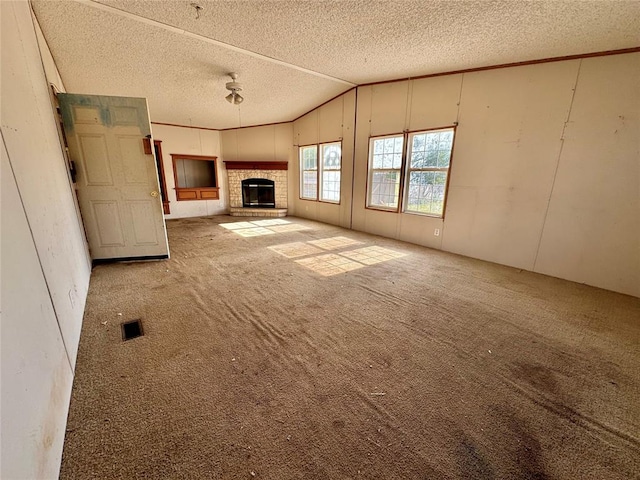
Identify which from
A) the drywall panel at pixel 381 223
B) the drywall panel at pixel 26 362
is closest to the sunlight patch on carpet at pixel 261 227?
the drywall panel at pixel 381 223

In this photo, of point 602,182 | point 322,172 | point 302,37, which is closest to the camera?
point 602,182

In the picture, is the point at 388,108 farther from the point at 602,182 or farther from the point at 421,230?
the point at 602,182

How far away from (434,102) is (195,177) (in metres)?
6.77

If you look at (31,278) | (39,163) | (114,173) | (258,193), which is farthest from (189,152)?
(31,278)

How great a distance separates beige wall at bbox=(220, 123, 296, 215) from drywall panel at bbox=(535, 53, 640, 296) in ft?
19.4

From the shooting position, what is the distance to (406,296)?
2.73 meters

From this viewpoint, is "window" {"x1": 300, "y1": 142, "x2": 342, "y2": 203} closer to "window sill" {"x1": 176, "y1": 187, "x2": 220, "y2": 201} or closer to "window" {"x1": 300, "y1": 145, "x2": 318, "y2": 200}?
"window" {"x1": 300, "y1": 145, "x2": 318, "y2": 200}

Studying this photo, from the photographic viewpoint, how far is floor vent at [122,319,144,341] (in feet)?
6.61

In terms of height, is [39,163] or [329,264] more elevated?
[39,163]

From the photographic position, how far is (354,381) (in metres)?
1.61

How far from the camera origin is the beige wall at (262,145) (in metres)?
7.40

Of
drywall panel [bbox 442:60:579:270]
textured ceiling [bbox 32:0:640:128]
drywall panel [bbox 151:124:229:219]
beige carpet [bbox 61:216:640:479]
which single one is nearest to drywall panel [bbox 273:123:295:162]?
drywall panel [bbox 151:124:229:219]

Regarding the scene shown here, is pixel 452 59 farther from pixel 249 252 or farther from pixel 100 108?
pixel 100 108

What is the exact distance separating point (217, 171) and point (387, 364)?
7.72 meters
